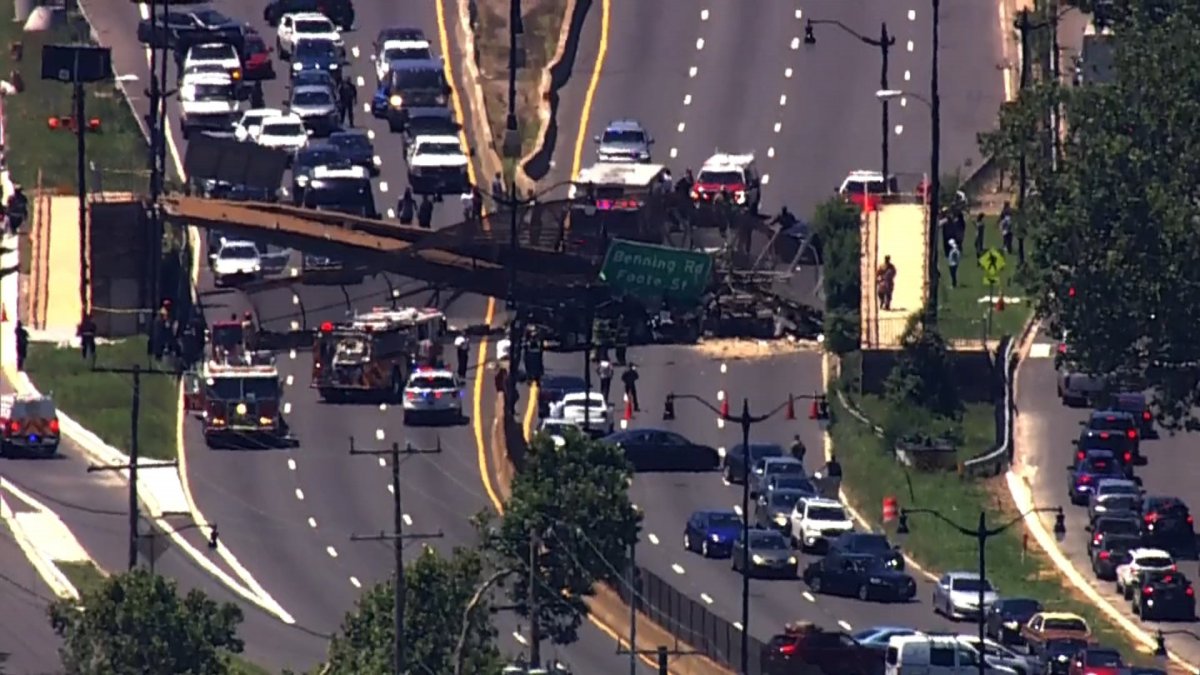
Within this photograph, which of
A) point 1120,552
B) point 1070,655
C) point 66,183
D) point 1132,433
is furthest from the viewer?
point 66,183

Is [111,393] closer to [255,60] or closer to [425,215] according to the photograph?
[425,215]

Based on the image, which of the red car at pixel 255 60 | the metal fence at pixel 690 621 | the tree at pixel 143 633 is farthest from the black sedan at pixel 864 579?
the red car at pixel 255 60

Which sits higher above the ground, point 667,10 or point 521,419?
point 667,10

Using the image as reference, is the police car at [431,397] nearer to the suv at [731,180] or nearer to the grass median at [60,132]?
the suv at [731,180]

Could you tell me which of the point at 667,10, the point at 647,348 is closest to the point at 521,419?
the point at 647,348

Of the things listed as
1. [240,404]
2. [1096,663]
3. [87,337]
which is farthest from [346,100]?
[1096,663]

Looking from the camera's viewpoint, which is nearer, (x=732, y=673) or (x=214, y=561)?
(x=732, y=673)

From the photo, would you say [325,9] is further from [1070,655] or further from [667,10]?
[1070,655]
